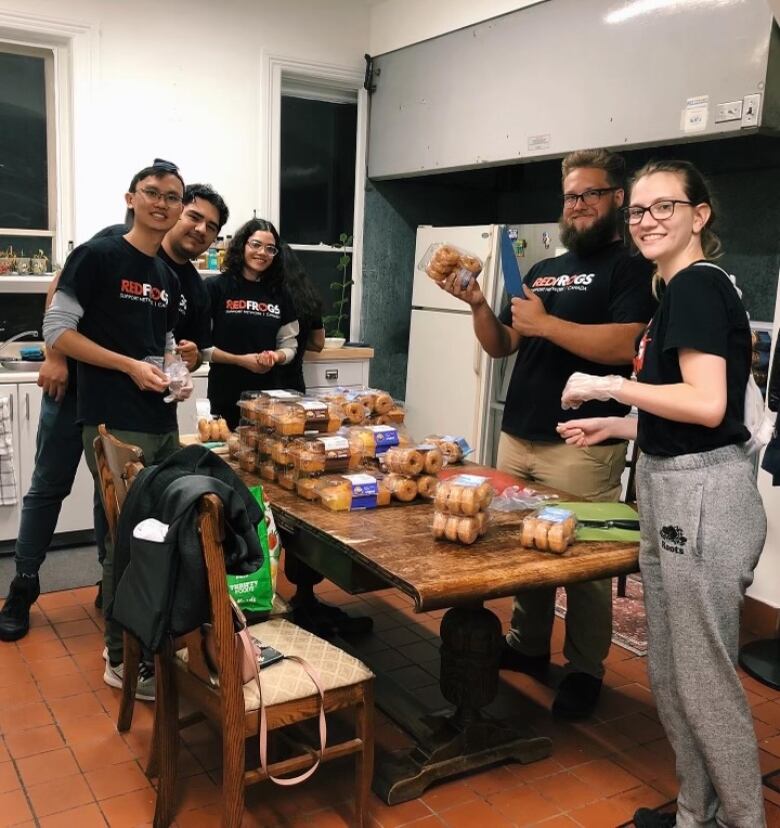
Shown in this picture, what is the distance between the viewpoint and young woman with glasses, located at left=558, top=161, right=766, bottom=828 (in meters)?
1.79

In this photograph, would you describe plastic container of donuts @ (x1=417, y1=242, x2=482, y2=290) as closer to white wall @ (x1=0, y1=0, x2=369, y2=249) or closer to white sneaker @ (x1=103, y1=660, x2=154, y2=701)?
white sneaker @ (x1=103, y1=660, x2=154, y2=701)

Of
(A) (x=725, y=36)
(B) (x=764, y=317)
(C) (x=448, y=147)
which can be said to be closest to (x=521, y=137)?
(C) (x=448, y=147)

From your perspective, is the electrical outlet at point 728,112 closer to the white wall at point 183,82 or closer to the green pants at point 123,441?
the green pants at point 123,441

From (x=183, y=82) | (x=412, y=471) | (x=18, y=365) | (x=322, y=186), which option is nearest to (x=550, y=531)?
(x=412, y=471)

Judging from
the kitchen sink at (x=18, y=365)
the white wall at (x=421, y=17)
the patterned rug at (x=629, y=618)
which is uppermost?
the white wall at (x=421, y=17)

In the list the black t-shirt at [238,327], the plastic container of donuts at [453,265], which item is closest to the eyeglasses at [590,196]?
the plastic container of donuts at [453,265]

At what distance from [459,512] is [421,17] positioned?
379cm

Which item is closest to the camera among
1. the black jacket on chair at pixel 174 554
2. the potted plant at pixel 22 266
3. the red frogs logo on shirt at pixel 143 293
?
the black jacket on chair at pixel 174 554

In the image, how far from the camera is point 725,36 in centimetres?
317

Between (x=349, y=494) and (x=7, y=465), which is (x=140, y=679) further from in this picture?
(x=7, y=465)

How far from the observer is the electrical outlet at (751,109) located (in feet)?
10.1

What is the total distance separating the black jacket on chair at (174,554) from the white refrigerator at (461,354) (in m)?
3.01

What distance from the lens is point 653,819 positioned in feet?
6.95

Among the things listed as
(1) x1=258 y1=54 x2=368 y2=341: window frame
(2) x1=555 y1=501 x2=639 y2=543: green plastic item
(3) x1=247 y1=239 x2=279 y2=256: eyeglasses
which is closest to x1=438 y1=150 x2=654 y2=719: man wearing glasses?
(2) x1=555 y1=501 x2=639 y2=543: green plastic item
